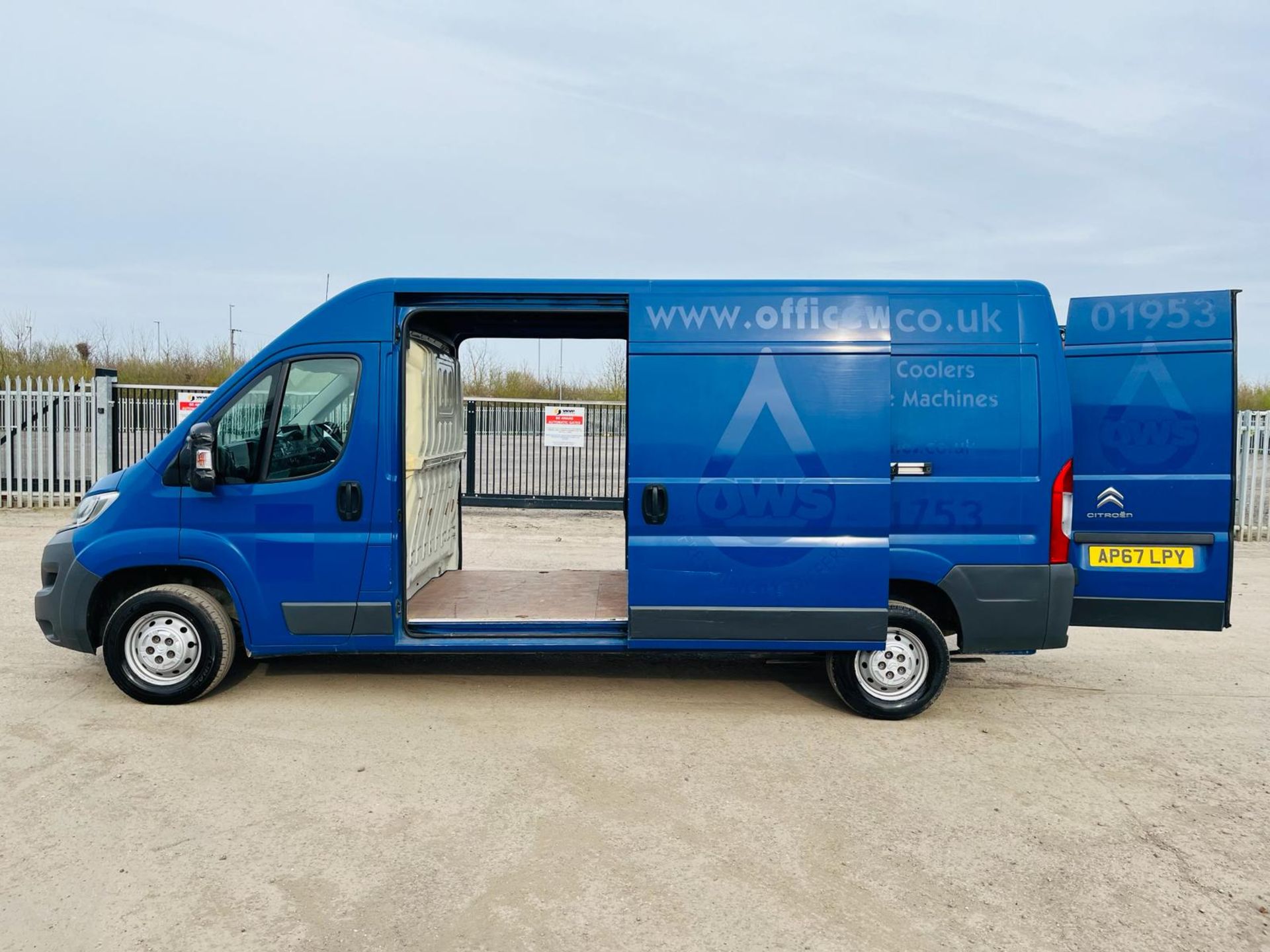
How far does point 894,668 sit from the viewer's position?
5.71 m

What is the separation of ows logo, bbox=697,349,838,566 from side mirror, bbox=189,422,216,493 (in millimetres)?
2765

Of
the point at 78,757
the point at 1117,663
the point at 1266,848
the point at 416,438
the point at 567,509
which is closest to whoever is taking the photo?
the point at 1266,848

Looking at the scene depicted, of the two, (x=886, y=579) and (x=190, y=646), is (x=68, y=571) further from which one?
(x=886, y=579)

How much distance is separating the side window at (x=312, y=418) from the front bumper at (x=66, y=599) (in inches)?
48.9

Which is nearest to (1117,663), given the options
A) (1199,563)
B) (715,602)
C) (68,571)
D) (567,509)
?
(1199,563)

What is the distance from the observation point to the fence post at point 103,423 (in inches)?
592

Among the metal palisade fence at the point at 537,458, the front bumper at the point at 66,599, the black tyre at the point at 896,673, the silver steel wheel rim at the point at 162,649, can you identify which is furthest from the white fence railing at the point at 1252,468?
the front bumper at the point at 66,599

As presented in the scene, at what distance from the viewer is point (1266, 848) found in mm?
4121

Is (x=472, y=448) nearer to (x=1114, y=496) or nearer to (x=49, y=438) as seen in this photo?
(x=49, y=438)

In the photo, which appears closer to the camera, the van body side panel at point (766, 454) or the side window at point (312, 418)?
the van body side panel at point (766, 454)

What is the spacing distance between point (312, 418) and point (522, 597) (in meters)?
1.85

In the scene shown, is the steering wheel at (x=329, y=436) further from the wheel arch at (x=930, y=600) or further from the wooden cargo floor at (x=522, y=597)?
the wheel arch at (x=930, y=600)

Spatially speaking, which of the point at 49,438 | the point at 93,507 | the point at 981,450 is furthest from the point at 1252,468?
the point at 49,438

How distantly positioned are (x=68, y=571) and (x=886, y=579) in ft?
15.4
